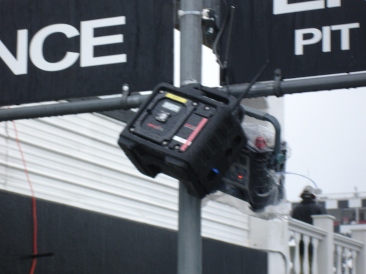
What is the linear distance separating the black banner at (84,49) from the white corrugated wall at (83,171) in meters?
2.73

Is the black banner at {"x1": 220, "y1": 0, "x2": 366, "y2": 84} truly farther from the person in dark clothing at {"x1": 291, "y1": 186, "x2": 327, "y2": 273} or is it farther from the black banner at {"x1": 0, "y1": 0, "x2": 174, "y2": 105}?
the person in dark clothing at {"x1": 291, "y1": 186, "x2": 327, "y2": 273}

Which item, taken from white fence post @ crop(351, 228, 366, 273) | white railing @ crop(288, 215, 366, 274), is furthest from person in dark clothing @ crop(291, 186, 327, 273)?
white fence post @ crop(351, 228, 366, 273)

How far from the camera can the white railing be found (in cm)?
1084

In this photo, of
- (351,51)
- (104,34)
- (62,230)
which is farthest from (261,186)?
(62,230)

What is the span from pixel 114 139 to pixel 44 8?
4.19 m

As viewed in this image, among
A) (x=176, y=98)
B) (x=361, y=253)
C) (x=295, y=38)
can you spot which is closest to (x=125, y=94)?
(x=176, y=98)

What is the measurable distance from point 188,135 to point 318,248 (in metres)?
8.20

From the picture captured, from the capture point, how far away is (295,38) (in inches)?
159

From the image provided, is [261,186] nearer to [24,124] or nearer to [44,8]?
[44,8]

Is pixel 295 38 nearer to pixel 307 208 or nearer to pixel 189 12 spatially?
pixel 189 12

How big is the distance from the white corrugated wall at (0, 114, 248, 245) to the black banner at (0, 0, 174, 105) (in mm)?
2730

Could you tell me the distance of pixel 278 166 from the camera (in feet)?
13.0

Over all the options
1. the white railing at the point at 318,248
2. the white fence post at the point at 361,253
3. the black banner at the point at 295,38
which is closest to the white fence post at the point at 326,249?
the white railing at the point at 318,248

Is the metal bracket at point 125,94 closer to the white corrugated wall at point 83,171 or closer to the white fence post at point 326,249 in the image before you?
the white corrugated wall at point 83,171
